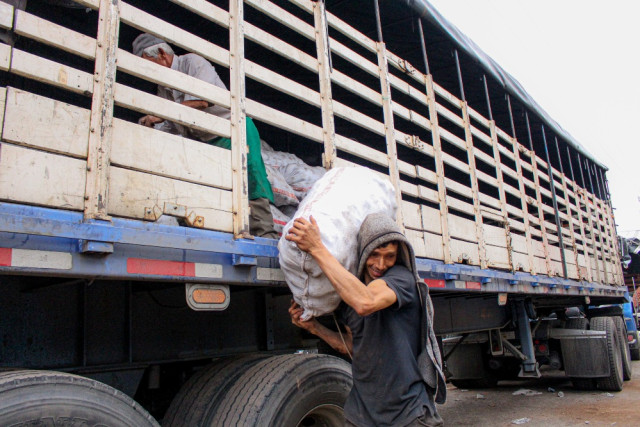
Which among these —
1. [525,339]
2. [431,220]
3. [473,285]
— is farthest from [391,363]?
[525,339]

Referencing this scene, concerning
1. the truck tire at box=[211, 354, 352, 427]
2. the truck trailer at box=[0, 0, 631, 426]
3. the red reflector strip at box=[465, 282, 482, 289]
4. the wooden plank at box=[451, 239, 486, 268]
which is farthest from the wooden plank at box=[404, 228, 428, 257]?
the truck tire at box=[211, 354, 352, 427]

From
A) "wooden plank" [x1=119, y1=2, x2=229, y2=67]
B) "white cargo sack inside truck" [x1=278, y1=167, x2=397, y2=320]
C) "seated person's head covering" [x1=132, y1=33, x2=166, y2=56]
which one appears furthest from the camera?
"seated person's head covering" [x1=132, y1=33, x2=166, y2=56]

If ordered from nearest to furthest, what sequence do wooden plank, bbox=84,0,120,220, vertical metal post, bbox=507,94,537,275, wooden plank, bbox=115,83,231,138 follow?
wooden plank, bbox=84,0,120,220 < wooden plank, bbox=115,83,231,138 < vertical metal post, bbox=507,94,537,275

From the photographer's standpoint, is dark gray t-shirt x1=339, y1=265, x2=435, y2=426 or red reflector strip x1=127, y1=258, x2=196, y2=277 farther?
dark gray t-shirt x1=339, y1=265, x2=435, y2=426

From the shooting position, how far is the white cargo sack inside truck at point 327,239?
2.31m

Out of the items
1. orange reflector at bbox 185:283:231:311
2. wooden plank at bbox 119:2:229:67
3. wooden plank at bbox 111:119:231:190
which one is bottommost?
orange reflector at bbox 185:283:231:311

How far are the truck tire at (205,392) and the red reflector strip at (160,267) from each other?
2.34 ft

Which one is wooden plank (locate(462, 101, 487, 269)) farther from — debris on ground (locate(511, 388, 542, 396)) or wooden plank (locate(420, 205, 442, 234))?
debris on ground (locate(511, 388, 542, 396))

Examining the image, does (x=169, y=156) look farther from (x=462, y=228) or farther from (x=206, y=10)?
(x=462, y=228)

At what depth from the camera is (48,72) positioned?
186 cm

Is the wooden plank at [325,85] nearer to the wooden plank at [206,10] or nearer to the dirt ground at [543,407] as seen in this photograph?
the wooden plank at [206,10]

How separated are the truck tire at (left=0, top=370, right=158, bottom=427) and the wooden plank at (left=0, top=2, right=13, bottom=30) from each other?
45.4 inches

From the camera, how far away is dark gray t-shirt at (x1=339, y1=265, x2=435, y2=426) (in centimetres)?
215

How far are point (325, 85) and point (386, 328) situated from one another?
167cm
